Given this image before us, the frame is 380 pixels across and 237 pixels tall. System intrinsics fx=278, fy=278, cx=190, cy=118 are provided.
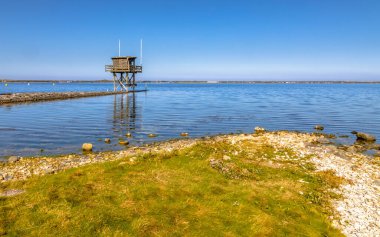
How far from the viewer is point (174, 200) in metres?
11.2

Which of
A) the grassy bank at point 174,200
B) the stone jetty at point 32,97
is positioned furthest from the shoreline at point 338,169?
the stone jetty at point 32,97

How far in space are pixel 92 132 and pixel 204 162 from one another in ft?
58.7

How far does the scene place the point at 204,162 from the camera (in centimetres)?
1580

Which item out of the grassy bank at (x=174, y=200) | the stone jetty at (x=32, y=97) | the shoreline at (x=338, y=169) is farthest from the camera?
the stone jetty at (x=32, y=97)

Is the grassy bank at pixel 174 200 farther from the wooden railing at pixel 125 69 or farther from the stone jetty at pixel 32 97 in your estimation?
the wooden railing at pixel 125 69

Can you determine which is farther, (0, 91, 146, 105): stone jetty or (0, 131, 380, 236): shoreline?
(0, 91, 146, 105): stone jetty

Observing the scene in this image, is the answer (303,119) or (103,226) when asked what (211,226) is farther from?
(303,119)

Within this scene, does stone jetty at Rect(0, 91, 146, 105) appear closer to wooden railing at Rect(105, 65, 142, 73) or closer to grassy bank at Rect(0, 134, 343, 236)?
wooden railing at Rect(105, 65, 142, 73)

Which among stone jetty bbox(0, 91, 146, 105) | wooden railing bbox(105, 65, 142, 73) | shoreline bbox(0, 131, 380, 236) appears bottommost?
shoreline bbox(0, 131, 380, 236)

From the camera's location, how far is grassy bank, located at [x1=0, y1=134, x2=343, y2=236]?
9.14 meters

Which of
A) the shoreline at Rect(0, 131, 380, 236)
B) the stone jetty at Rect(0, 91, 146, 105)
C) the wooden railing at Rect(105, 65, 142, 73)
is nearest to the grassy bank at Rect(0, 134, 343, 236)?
the shoreline at Rect(0, 131, 380, 236)

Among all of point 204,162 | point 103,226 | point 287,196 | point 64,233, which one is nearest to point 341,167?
point 287,196

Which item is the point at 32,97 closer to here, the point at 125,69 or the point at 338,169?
the point at 125,69

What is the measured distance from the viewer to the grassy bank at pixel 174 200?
9.14 m
